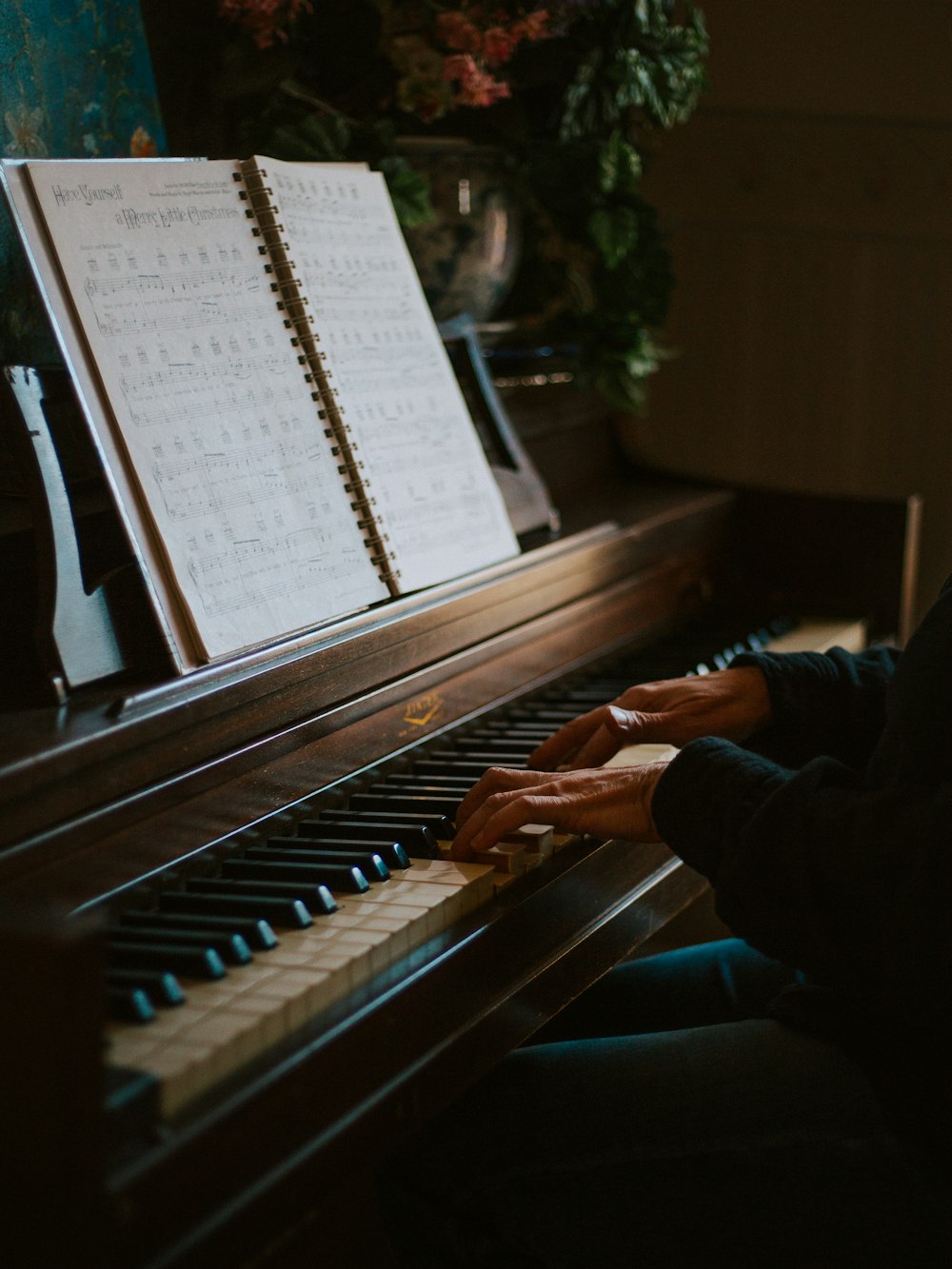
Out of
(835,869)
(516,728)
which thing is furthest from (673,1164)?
(516,728)

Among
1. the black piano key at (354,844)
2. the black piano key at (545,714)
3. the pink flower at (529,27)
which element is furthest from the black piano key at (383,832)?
the pink flower at (529,27)

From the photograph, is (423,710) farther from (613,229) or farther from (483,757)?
(613,229)

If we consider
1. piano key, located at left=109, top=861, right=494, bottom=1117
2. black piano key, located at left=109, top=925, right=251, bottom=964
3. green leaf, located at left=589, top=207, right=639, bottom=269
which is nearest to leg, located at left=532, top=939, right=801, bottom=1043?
piano key, located at left=109, top=861, right=494, bottom=1117

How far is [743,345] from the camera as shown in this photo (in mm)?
3117

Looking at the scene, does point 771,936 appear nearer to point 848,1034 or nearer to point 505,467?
point 848,1034

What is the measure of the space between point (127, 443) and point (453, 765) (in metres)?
0.57

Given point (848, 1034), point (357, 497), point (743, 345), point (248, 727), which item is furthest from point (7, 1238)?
point (743, 345)

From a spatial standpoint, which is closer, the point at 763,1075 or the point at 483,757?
the point at 763,1075

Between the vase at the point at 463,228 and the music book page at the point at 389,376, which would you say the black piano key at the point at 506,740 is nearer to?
the music book page at the point at 389,376

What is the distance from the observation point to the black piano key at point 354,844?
134cm

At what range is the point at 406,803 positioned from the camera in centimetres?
149

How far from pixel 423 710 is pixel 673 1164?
693 mm

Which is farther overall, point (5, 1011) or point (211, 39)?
point (211, 39)

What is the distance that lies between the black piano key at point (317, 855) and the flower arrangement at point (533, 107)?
104 cm
